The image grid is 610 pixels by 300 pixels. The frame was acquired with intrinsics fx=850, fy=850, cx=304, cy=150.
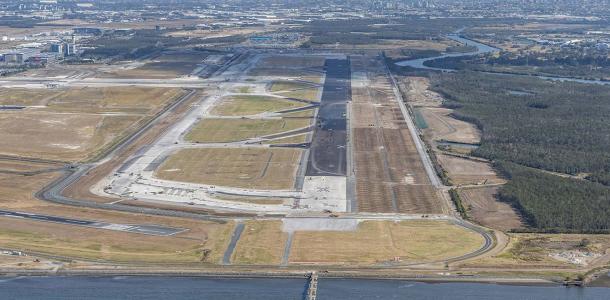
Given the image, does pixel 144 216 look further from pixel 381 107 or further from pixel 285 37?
pixel 285 37

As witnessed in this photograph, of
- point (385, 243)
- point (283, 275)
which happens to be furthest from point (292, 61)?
point (283, 275)

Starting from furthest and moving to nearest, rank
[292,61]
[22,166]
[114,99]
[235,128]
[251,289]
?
[292,61], [114,99], [235,128], [22,166], [251,289]

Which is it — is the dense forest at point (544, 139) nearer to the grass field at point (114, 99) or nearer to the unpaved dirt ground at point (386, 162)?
the unpaved dirt ground at point (386, 162)

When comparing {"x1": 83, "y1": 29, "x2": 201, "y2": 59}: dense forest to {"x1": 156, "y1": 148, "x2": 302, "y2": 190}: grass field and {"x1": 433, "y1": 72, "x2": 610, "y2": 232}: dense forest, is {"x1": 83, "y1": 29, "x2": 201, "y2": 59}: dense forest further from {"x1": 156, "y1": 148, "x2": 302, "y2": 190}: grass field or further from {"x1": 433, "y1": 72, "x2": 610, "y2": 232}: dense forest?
{"x1": 156, "y1": 148, "x2": 302, "y2": 190}: grass field

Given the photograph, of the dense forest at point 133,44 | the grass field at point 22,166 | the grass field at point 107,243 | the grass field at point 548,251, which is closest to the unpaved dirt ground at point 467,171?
the grass field at point 548,251

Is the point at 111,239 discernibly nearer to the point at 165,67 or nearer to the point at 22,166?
the point at 22,166
